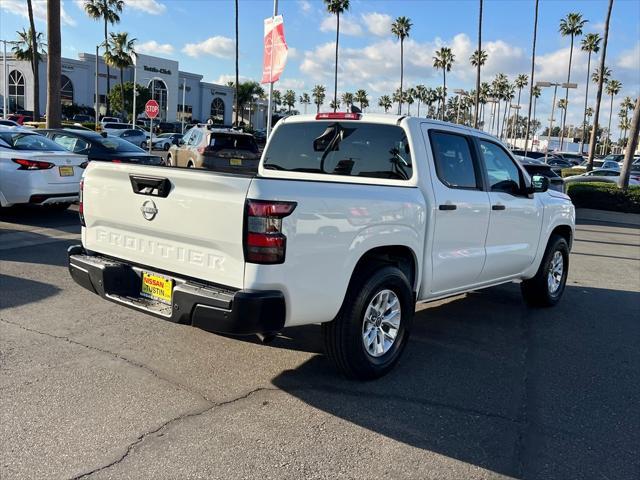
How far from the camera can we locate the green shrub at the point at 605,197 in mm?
18719

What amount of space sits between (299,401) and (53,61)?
1704 cm

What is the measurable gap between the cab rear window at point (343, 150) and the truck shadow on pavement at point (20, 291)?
2791 millimetres

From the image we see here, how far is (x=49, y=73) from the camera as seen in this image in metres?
17.8

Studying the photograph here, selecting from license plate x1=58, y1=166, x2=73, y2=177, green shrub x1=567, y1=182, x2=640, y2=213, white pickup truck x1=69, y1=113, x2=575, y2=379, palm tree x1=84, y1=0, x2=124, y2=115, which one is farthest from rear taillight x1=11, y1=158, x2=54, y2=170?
palm tree x1=84, y1=0, x2=124, y2=115

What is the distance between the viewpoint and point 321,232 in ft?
12.1

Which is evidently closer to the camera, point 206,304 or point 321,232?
point 206,304

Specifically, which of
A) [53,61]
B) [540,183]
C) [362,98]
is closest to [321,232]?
[540,183]

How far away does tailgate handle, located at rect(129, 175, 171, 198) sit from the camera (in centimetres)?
385

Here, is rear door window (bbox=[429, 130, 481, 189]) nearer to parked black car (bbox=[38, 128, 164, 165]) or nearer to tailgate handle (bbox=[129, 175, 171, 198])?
tailgate handle (bbox=[129, 175, 171, 198])

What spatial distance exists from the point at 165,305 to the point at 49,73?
16.7 meters

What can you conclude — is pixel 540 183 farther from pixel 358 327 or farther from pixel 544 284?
pixel 358 327

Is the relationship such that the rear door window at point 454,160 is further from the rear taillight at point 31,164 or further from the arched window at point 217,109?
the arched window at point 217,109

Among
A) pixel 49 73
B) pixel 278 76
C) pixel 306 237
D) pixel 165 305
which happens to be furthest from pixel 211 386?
pixel 49 73

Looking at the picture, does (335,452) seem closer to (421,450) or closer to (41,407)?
(421,450)
